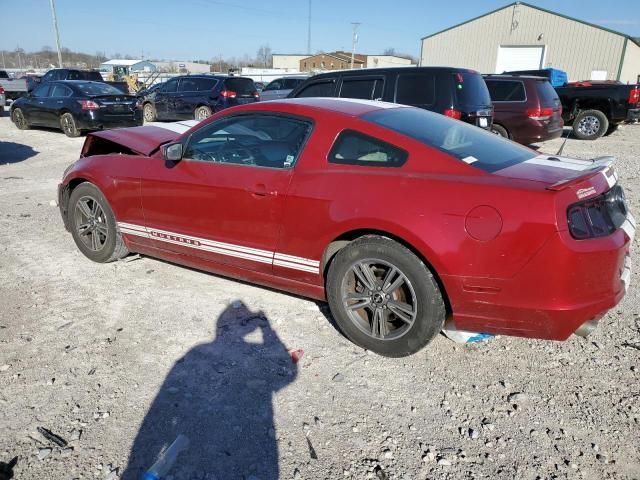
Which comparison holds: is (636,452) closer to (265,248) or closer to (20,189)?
(265,248)

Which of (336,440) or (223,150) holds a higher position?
(223,150)

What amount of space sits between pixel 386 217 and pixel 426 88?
558 cm

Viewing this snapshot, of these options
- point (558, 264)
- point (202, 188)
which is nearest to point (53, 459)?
point (202, 188)

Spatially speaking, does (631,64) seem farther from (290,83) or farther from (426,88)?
(426,88)

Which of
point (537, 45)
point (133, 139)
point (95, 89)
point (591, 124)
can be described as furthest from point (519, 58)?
point (133, 139)

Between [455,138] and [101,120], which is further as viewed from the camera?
[101,120]

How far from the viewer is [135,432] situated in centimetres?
245

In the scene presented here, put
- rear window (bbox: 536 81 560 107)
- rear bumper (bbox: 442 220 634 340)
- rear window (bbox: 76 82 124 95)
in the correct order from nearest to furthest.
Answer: rear bumper (bbox: 442 220 634 340)
rear window (bbox: 536 81 560 107)
rear window (bbox: 76 82 124 95)

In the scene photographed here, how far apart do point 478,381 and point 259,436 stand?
1.31m

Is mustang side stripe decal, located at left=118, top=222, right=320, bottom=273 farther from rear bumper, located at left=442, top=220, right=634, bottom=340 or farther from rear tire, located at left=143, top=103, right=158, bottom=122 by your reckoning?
rear tire, located at left=143, top=103, right=158, bottom=122

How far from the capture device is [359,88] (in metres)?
8.16

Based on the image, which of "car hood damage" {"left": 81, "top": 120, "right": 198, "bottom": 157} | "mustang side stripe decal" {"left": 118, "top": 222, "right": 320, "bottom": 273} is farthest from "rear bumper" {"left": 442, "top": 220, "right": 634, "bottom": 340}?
"car hood damage" {"left": 81, "top": 120, "right": 198, "bottom": 157}

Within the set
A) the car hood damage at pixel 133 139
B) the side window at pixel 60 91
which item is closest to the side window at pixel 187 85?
the side window at pixel 60 91

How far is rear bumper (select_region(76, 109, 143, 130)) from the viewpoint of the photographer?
12367mm
